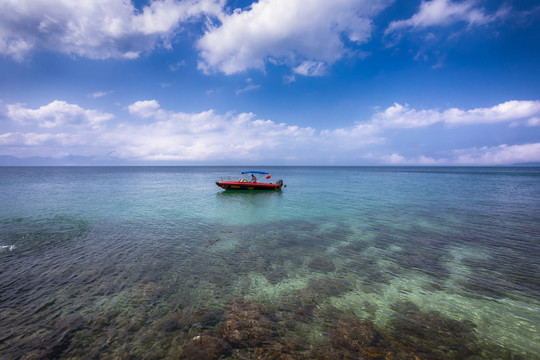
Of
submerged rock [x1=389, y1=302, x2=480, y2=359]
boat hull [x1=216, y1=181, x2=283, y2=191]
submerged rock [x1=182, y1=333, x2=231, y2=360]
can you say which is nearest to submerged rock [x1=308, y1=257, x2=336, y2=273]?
submerged rock [x1=389, y1=302, x2=480, y2=359]

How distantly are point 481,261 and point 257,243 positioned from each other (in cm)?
1136

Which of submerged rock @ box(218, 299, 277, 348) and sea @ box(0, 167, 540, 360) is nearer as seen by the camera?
sea @ box(0, 167, 540, 360)

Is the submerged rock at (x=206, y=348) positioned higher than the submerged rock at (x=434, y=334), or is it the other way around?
the submerged rock at (x=206, y=348)

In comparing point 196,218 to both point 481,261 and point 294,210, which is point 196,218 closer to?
point 294,210

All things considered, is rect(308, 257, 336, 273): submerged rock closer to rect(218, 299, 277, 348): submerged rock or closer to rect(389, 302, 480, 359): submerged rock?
rect(389, 302, 480, 359): submerged rock

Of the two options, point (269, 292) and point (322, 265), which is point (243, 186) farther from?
point (269, 292)

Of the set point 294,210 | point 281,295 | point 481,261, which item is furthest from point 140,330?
point 294,210

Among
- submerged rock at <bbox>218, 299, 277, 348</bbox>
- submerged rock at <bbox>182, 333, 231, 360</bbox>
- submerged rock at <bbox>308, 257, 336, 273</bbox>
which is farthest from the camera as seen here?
submerged rock at <bbox>308, 257, 336, 273</bbox>

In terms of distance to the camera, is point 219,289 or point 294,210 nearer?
point 219,289

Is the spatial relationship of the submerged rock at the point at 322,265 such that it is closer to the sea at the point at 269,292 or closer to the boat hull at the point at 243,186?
the sea at the point at 269,292

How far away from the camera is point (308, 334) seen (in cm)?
597

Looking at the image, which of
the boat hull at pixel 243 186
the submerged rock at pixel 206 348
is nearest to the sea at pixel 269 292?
the submerged rock at pixel 206 348

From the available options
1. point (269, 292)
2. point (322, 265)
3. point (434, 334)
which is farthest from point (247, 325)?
point (434, 334)

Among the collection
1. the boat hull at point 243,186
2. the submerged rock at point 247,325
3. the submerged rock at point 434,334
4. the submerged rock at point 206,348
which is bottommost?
the submerged rock at point 434,334
